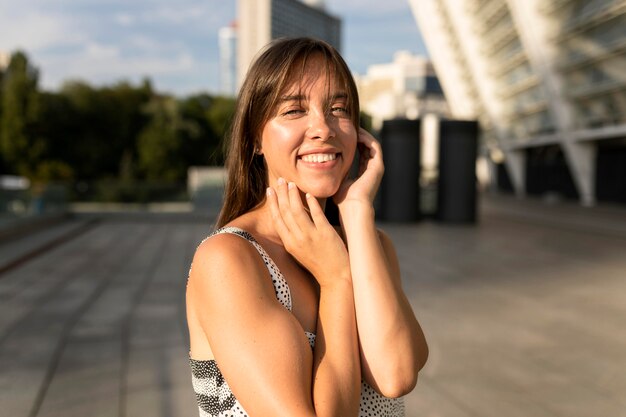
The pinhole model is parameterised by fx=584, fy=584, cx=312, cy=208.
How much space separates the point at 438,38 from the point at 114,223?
125ft

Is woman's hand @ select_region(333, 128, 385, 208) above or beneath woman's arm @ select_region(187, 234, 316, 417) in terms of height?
above

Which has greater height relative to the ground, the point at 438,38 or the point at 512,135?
the point at 438,38

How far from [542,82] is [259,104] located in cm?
3619

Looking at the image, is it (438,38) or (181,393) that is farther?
(438,38)

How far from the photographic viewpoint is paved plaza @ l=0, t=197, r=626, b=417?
4.28 meters

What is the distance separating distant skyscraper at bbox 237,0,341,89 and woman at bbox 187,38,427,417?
22.0 m

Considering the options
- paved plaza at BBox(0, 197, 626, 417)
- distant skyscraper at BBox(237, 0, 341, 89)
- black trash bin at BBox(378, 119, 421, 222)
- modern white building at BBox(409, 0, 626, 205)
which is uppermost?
distant skyscraper at BBox(237, 0, 341, 89)

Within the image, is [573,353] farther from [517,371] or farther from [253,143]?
[253,143]

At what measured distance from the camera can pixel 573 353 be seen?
5.41 meters

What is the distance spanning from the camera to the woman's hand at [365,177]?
1494 mm

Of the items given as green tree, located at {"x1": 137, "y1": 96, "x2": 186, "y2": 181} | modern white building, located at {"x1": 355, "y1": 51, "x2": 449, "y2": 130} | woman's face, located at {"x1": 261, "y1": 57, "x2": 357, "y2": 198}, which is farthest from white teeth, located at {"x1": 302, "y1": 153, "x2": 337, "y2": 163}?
modern white building, located at {"x1": 355, "y1": 51, "x2": 449, "y2": 130}

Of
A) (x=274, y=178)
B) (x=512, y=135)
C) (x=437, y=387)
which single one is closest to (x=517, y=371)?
(x=437, y=387)

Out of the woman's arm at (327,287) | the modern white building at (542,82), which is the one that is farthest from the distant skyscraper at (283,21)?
the woman's arm at (327,287)

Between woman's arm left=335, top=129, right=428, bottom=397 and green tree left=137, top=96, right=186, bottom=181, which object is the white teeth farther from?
green tree left=137, top=96, right=186, bottom=181
